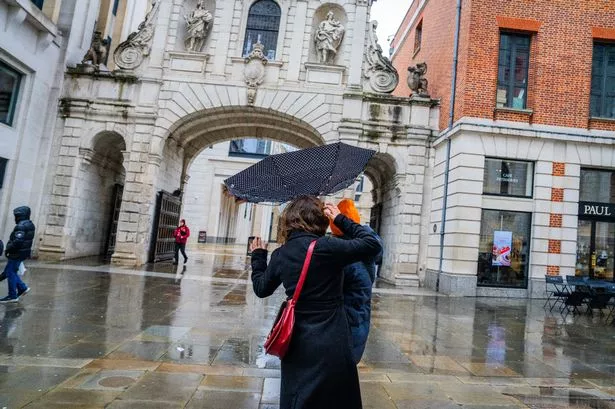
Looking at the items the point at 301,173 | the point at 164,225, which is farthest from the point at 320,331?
the point at 164,225

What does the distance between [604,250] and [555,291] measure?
2410 mm

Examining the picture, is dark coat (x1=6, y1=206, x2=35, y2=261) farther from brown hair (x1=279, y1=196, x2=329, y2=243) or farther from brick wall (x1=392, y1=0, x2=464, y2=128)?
brick wall (x1=392, y1=0, x2=464, y2=128)

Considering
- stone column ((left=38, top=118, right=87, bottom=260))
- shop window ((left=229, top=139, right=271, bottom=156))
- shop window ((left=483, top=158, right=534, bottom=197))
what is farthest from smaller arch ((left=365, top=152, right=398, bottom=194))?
shop window ((left=229, top=139, right=271, bottom=156))

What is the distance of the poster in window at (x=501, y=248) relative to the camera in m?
13.4

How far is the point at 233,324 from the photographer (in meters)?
7.13

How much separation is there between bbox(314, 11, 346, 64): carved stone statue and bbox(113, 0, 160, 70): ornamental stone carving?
654 centimetres

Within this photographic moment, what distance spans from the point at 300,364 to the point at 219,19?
642 inches

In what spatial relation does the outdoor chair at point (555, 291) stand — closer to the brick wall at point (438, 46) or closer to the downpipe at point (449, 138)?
the downpipe at point (449, 138)

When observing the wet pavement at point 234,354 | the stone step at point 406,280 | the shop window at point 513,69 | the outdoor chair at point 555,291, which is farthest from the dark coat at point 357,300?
the shop window at point 513,69

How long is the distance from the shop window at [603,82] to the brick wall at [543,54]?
0.46 meters

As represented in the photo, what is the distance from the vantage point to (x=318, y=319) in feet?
7.94

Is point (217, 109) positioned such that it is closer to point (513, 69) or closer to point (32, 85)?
point (32, 85)

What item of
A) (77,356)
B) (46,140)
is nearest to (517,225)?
(77,356)

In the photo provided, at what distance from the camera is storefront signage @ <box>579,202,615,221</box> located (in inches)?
533
